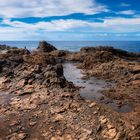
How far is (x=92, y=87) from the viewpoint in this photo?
47.7m

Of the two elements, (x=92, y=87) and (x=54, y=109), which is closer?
(x=54, y=109)

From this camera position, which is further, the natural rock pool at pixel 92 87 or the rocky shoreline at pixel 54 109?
the natural rock pool at pixel 92 87

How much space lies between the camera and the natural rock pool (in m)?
37.4

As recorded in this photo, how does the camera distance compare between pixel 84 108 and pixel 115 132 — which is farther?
pixel 84 108

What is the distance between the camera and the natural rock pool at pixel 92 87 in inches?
1470

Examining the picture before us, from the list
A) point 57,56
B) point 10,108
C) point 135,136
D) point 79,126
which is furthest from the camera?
point 57,56

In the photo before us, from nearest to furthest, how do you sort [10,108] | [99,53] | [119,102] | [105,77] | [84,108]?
1. [84,108]
2. [10,108]
3. [119,102]
4. [105,77]
5. [99,53]

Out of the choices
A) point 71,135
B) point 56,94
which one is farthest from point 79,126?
point 56,94

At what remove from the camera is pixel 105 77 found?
55875mm

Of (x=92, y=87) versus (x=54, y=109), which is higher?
(x=54, y=109)

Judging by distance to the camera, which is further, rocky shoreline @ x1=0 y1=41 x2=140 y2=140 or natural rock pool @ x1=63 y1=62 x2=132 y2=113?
natural rock pool @ x1=63 y1=62 x2=132 y2=113

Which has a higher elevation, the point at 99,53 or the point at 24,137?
the point at 99,53

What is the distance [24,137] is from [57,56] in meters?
61.6

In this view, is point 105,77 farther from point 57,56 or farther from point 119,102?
point 57,56
